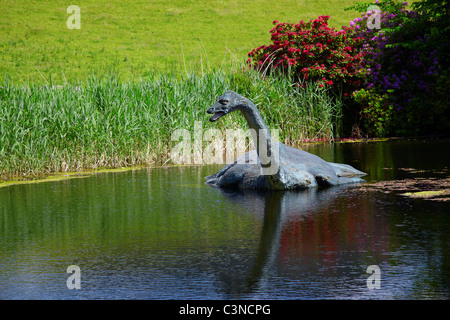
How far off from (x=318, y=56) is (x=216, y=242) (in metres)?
13.9

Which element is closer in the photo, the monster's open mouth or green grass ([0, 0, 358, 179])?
the monster's open mouth

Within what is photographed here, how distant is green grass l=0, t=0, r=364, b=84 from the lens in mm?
34938

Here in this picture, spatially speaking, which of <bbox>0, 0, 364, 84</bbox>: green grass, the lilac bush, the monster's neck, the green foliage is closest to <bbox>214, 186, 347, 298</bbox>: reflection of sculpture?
the monster's neck

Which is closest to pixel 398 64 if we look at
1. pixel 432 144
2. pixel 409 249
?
pixel 432 144

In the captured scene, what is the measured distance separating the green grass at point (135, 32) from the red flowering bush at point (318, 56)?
13.2 meters

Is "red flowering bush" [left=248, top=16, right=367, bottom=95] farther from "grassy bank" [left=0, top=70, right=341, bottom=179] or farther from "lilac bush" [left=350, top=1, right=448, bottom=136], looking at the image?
"grassy bank" [left=0, top=70, right=341, bottom=179]

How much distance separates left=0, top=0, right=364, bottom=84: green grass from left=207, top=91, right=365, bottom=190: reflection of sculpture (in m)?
22.4

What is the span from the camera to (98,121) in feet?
43.5

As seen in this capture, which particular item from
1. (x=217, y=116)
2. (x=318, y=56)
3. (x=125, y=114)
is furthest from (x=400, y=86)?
(x=217, y=116)

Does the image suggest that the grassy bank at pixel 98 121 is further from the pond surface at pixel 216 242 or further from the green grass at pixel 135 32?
the green grass at pixel 135 32

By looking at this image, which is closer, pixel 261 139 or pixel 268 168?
pixel 261 139

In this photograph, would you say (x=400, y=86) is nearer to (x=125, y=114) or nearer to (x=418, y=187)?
(x=125, y=114)

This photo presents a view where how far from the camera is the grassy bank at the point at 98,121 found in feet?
40.7
